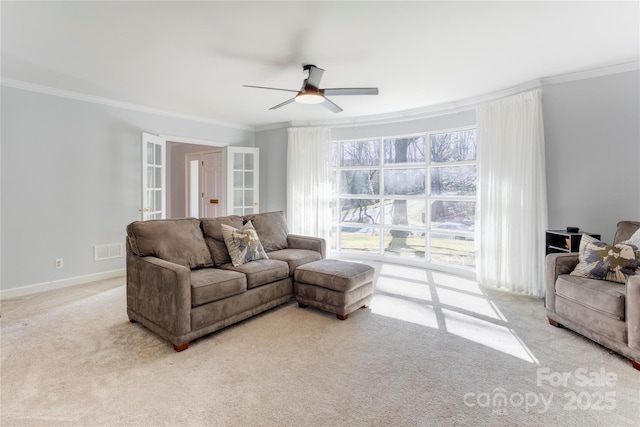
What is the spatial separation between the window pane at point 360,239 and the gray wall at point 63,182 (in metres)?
3.47

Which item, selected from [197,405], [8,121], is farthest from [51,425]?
[8,121]

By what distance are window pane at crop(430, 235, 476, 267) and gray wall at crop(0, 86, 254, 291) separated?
462cm

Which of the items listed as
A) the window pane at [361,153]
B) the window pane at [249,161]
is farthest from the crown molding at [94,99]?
the window pane at [361,153]

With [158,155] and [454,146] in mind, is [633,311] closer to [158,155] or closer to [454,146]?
[454,146]

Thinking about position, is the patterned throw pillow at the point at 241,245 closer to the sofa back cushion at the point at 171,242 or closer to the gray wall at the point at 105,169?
the sofa back cushion at the point at 171,242

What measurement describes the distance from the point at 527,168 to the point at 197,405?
157 inches

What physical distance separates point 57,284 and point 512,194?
5693mm

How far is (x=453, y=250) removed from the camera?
16.2ft

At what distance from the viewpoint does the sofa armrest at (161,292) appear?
2.41 m

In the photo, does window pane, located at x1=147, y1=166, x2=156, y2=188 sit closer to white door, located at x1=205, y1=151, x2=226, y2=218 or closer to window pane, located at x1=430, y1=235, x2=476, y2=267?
white door, located at x1=205, y1=151, x2=226, y2=218

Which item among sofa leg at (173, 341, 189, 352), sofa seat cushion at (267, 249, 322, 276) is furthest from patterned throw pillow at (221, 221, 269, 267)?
sofa leg at (173, 341, 189, 352)

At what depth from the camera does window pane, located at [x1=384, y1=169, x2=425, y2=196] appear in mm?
5207

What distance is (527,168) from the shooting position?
3.68 meters

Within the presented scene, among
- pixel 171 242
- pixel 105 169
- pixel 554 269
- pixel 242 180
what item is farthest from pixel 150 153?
pixel 554 269
